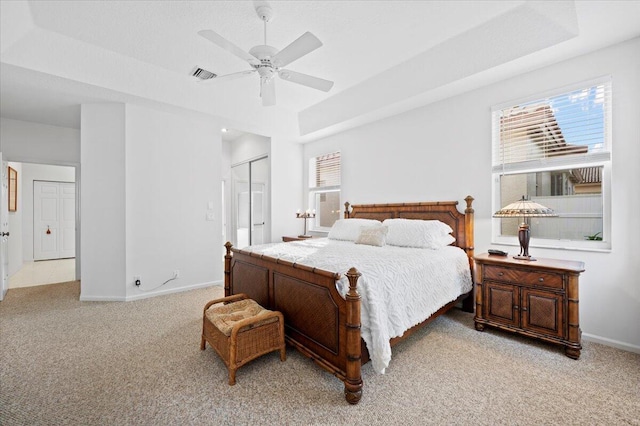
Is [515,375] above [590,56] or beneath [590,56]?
beneath

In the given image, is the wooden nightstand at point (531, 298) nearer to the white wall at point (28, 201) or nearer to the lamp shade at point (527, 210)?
the lamp shade at point (527, 210)

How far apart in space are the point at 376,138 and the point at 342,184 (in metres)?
0.99

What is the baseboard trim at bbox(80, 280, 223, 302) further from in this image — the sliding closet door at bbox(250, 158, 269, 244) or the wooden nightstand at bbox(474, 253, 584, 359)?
the wooden nightstand at bbox(474, 253, 584, 359)

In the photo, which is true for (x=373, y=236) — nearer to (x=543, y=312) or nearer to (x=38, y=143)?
(x=543, y=312)

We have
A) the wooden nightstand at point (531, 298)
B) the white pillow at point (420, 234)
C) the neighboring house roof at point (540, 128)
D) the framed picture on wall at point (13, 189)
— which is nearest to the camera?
the wooden nightstand at point (531, 298)

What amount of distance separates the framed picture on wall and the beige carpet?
12.6 ft

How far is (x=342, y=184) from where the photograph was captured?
494cm

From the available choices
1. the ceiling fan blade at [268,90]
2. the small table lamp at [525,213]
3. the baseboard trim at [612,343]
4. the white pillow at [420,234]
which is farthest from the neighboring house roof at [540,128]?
the ceiling fan blade at [268,90]

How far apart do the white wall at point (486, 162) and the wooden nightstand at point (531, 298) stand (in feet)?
1.26

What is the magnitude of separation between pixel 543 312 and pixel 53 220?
9.53 m

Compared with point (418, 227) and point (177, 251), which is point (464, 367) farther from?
point (177, 251)

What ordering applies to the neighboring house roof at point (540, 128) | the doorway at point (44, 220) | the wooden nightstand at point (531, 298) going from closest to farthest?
the wooden nightstand at point (531, 298)
the neighboring house roof at point (540, 128)
the doorway at point (44, 220)

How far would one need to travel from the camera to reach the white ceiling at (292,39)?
2.43 m

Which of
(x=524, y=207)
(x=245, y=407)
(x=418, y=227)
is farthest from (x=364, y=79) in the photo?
(x=245, y=407)
